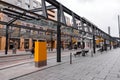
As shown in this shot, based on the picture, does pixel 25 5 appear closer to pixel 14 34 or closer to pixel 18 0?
pixel 18 0

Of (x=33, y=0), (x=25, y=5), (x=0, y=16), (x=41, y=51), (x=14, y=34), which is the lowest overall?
(x=41, y=51)

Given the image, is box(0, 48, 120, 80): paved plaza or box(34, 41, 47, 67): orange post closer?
box(0, 48, 120, 80): paved plaza

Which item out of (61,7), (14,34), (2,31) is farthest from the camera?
(14,34)

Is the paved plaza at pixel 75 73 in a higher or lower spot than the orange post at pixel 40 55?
lower

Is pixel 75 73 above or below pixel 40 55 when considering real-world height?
below

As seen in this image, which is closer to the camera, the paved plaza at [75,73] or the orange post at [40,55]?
the paved plaza at [75,73]

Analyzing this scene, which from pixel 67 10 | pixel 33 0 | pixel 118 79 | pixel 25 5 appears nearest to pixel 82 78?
pixel 118 79

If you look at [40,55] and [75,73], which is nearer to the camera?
[75,73]

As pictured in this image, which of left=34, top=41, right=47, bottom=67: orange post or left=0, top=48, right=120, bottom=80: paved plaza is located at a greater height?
left=34, top=41, right=47, bottom=67: orange post

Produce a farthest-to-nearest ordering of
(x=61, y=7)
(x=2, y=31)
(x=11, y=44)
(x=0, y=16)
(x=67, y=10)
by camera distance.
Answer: (x=11, y=44)
(x=0, y=16)
(x=2, y=31)
(x=67, y=10)
(x=61, y=7)

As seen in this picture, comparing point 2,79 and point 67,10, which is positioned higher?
point 67,10

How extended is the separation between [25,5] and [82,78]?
157 feet

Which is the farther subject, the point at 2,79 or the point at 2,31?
the point at 2,31

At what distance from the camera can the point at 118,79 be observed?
7859mm
